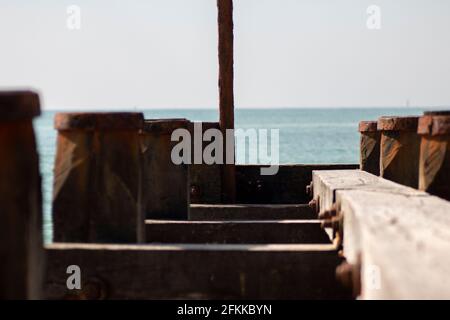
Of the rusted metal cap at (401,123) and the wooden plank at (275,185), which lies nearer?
the rusted metal cap at (401,123)

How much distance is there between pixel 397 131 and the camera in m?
9.02

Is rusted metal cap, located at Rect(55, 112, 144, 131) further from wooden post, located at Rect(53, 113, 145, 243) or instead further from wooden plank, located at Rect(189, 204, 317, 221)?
wooden plank, located at Rect(189, 204, 317, 221)

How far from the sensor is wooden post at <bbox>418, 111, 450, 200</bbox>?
6566 mm

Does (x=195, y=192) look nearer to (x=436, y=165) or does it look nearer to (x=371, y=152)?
(x=371, y=152)

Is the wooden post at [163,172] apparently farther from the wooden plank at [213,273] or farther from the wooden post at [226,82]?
the wooden plank at [213,273]

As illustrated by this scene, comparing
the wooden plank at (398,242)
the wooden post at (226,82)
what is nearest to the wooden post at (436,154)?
the wooden plank at (398,242)

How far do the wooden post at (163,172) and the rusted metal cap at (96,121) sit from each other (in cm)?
243

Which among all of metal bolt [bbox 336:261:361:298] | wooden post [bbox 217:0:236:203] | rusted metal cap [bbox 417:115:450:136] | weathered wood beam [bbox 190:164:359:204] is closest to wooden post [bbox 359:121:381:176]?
weathered wood beam [bbox 190:164:359:204]

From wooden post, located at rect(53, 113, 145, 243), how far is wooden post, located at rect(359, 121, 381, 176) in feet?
19.0

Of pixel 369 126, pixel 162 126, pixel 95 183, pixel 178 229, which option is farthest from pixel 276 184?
pixel 95 183

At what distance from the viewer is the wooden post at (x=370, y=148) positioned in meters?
11.3
